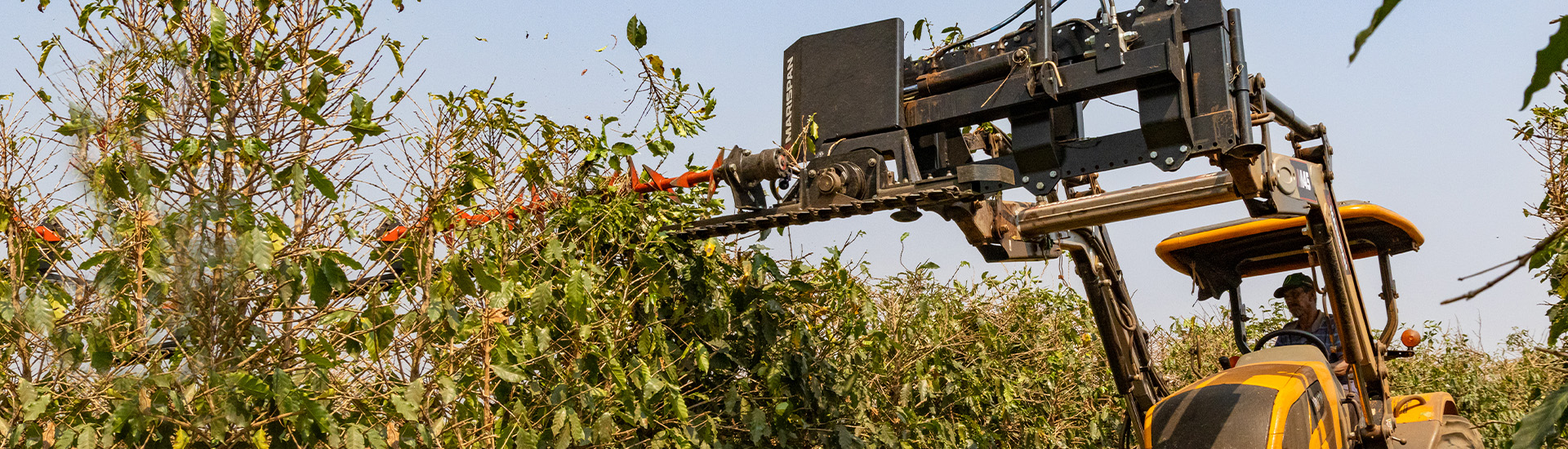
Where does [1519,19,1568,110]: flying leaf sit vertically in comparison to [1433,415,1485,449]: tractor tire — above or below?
above

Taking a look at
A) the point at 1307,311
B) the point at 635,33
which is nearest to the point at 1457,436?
the point at 1307,311

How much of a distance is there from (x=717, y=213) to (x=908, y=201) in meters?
1.31

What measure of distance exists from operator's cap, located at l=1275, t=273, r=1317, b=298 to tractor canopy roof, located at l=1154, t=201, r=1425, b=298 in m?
0.12

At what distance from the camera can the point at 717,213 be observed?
5730 millimetres

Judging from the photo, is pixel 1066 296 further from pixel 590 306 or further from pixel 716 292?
pixel 590 306

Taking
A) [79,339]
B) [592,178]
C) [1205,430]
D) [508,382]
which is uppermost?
[592,178]

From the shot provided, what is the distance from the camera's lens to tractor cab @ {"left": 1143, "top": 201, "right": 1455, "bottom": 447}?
16.1 feet

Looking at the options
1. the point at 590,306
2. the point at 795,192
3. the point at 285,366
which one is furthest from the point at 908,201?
the point at 285,366

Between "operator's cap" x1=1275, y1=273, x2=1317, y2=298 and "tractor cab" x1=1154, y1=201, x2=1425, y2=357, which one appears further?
"operator's cap" x1=1275, y1=273, x2=1317, y2=298

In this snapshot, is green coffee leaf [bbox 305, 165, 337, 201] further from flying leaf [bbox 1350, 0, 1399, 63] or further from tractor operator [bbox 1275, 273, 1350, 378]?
tractor operator [bbox 1275, 273, 1350, 378]

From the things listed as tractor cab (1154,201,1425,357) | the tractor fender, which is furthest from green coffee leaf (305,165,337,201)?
the tractor fender

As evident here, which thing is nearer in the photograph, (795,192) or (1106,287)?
(795,192)

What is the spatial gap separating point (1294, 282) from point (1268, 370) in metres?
1.31

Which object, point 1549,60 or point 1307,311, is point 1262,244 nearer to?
point 1307,311
